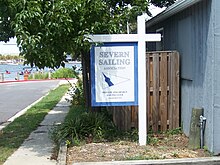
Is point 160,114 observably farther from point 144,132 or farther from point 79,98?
point 79,98

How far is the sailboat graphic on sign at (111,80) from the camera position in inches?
314

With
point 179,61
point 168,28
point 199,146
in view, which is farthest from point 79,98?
point 199,146

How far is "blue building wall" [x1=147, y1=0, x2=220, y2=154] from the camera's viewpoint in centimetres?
686

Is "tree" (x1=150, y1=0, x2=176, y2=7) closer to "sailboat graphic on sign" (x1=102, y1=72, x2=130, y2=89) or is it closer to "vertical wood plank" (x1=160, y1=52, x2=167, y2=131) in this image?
"vertical wood plank" (x1=160, y1=52, x2=167, y2=131)

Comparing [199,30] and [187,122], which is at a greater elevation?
[199,30]

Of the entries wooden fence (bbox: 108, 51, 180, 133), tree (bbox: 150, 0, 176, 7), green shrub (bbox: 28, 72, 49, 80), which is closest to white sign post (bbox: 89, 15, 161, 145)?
wooden fence (bbox: 108, 51, 180, 133)

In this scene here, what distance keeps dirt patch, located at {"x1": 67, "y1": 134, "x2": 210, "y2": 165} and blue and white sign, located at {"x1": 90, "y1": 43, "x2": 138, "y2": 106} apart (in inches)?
34.2

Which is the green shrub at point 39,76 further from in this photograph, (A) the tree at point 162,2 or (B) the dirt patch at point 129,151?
(B) the dirt patch at point 129,151

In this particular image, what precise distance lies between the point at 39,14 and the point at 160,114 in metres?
3.69

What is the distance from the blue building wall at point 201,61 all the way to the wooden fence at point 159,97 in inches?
7.3

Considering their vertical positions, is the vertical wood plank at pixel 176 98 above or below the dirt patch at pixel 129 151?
above

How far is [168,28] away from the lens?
10445mm

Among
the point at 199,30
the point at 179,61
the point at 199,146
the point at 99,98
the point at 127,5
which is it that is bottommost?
the point at 199,146

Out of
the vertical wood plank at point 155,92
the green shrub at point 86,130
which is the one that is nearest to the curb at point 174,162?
the green shrub at point 86,130
